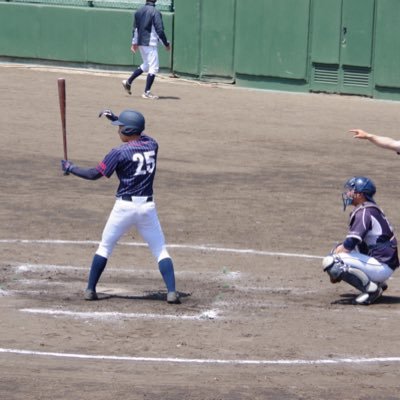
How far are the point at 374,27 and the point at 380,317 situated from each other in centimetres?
1565

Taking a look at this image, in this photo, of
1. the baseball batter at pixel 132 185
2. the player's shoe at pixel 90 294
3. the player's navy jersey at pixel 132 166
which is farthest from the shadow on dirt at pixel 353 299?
the player's shoe at pixel 90 294

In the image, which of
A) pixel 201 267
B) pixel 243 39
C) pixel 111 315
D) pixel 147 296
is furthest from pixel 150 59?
pixel 111 315

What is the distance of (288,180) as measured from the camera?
16.5 meters

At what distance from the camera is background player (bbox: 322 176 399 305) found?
33.2ft

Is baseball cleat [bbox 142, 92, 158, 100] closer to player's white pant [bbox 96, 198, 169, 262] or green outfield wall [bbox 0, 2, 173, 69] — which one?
green outfield wall [bbox 0, 2, 173, 69]

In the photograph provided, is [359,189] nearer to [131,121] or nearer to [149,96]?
[131,121]

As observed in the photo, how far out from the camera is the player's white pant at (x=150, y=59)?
23391 millimetres

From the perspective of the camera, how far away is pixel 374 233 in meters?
10.2

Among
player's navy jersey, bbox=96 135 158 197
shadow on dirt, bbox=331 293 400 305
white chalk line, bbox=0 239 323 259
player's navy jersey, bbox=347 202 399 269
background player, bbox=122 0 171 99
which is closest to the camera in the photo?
player's navy jersey, bbox=96 135 158 197

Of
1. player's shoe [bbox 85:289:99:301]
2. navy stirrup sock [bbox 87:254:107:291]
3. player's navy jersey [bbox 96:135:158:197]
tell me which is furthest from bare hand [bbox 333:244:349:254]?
player's shoe [bbox 85:289:99:301]

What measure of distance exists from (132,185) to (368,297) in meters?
2.31

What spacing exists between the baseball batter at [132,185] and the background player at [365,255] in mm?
1487

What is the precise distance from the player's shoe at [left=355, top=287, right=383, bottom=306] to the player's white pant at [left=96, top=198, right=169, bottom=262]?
1.77 meters

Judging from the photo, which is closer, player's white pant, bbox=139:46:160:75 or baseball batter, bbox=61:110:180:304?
baseball batter, bbox=61:110:180:304
